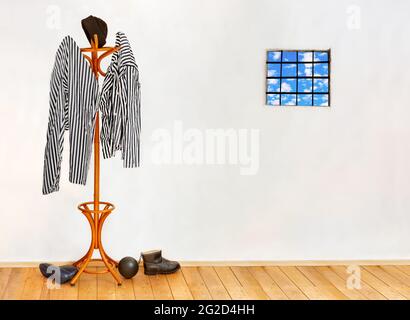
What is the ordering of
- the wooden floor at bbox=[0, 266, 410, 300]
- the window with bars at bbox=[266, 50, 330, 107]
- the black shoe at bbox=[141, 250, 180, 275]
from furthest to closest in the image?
1. the window with bars at bbox=[266, 50, 330, 107]
2. the black shoe at bbox=[141, 250, 180, 275]
3. the wooden floor at bbox=[0, 266, 410, 300]

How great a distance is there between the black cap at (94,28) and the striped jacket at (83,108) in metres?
0.12

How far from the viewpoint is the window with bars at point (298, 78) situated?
420cm

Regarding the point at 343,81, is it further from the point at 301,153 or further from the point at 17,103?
the point at 17,103

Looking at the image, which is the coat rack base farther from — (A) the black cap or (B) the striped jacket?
(A) the black cap

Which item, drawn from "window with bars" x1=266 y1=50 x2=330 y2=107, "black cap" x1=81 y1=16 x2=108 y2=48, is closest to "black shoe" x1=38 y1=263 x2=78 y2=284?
"black cap" x1=81 y1=16 x2=108 y2=48

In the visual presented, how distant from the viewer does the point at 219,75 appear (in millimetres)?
4168

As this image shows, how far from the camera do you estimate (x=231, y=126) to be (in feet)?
13.7

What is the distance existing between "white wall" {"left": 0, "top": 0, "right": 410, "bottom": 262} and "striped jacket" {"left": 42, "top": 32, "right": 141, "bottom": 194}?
1.76 ft

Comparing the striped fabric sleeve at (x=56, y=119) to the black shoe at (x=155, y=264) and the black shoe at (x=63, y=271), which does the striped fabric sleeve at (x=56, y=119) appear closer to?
the black shoe at (x=63, y=271)

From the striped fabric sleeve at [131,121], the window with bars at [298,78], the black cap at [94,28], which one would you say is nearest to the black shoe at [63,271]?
the striped fabric sleeve at [131,121]

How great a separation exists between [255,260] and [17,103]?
79.8 inches

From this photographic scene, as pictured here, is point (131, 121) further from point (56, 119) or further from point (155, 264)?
point (155, 264)

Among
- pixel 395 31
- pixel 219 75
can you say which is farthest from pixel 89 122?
pixel 395 31

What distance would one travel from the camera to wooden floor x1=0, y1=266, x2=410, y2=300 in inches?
135
